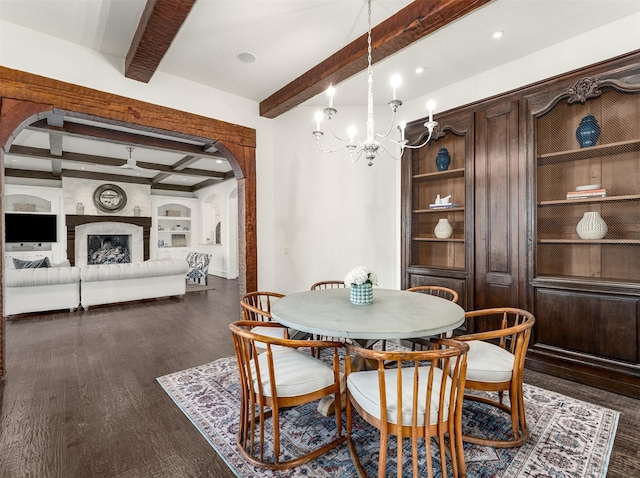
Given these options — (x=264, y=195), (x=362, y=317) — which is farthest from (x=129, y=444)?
(x=264, y=195)

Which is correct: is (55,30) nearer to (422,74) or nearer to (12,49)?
(12,49)

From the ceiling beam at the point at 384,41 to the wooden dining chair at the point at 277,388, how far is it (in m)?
2.24

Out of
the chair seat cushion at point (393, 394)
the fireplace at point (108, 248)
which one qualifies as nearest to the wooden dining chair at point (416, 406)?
the chair seat cushion at point (393, 394)

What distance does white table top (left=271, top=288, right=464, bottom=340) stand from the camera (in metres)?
1.69

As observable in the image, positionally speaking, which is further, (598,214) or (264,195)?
(264,195)

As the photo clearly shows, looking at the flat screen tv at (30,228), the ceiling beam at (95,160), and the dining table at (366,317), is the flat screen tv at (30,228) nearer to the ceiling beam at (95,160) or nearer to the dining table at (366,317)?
the ceiling beam at (95,160)

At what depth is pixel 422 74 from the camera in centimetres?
333

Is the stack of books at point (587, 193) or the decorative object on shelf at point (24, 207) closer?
the stack of books at point (587, 193)

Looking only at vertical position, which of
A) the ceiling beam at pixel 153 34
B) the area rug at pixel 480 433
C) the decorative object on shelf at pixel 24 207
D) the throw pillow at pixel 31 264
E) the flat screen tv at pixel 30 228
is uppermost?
the ceiling beam at pixel 153 34

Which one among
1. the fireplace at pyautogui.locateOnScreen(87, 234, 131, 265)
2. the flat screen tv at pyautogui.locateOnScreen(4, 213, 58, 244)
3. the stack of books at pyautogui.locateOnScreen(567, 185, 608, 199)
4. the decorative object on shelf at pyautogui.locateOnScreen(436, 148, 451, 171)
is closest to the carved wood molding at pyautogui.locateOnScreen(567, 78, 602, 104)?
the stack of books at pyautogui.locateOnScreen(567, 185, 608, 199)

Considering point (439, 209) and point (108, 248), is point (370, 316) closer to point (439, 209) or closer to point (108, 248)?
point (439, 209)

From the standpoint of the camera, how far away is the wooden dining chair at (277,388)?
1.64 m

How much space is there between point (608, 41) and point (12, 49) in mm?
4812

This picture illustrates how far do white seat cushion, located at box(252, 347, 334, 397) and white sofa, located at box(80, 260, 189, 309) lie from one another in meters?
4.72
